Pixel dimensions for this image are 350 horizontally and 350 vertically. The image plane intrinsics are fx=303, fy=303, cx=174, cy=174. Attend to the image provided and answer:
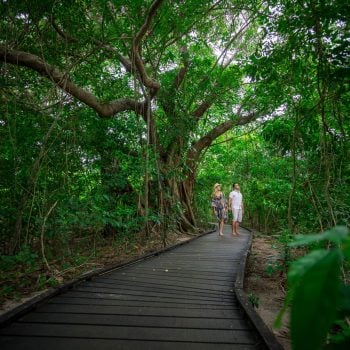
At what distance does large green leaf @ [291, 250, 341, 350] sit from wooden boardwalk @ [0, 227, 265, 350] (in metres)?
1.83

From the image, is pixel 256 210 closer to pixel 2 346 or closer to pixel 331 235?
pixel 2 346

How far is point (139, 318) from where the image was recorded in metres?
2.43

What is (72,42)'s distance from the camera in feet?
18.0

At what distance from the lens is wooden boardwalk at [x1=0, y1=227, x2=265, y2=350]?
2.01 meters

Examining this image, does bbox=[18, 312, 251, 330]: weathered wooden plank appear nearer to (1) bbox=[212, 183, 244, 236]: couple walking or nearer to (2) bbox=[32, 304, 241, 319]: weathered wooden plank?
(2) bbox=[32, 304, 241, 319]: weathered wooden plank

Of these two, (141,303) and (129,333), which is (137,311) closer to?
(141,303)

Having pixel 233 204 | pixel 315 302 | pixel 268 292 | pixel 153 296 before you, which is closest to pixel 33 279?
pixel 153 296

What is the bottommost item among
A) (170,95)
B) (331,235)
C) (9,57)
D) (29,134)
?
(331,235)

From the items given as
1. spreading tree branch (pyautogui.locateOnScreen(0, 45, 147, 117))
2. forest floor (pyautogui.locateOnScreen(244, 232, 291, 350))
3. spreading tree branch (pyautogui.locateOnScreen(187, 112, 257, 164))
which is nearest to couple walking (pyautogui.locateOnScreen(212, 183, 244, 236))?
spreading tree branch (pyautogui.locateOnScreen(187, 112, 257, 164))

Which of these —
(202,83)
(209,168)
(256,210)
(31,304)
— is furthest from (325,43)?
(256,210)

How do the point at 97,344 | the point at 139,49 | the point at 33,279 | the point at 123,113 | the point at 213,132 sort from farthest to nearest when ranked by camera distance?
the point at 213,132, the point at 123,113, the point at 139,49, the point at 33,279, the point at 97,344

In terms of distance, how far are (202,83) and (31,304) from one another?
6915mm

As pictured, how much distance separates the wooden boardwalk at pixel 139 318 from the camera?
2.01 metres

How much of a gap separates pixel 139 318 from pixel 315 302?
2321mm
